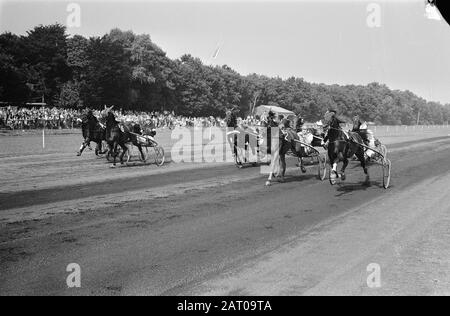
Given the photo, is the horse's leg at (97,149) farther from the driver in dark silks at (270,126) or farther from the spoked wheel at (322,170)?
the spoked wheel at (322,170)

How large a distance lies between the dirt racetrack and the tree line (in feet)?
24.6

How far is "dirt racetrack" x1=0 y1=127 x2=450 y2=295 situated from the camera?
4.93 metres

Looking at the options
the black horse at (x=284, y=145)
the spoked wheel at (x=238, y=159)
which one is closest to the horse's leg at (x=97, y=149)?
the spoked wheel at (x=238, y=159)

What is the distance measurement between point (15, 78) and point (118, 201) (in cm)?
3611

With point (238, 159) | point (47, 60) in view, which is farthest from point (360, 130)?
point (47, 60)

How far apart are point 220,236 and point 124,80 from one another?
4906 cm

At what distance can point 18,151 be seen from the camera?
66.8 ft

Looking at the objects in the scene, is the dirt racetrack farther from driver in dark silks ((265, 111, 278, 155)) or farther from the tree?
the tree

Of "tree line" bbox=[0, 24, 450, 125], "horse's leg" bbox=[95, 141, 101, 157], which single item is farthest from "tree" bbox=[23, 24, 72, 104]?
"horse's leg" bbox=[95, 141, 101, 157]

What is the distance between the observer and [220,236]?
22.7ft

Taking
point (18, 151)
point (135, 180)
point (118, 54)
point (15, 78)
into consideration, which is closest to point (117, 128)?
point (135, 180)

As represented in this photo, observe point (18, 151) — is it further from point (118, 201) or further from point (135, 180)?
point (118, 201)
